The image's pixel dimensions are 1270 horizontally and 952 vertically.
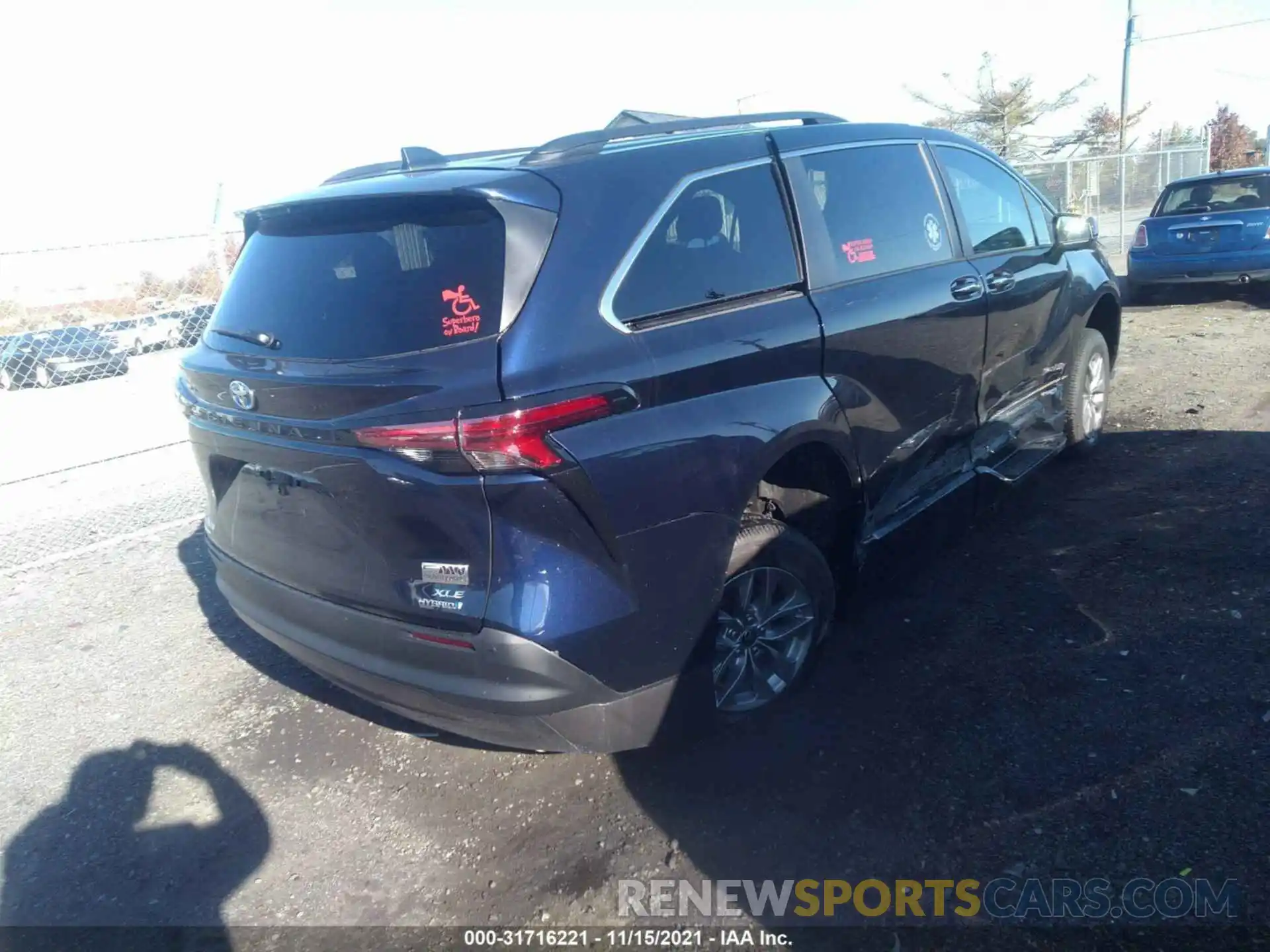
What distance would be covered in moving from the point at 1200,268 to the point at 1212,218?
1.90ft

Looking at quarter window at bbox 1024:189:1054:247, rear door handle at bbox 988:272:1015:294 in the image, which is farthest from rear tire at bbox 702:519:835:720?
quarter window at bbox 1024:189:1054:247

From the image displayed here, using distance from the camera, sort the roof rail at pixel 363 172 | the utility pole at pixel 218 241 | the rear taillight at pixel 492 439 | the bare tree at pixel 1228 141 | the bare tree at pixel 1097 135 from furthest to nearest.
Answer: the bare tree at pixel 1228 141 → the bare tree at pixel 1097 135 → the utility pole at pixel 218 241 → the roof rail at pixel 363 172 → the rear taillight at pixel 492 439

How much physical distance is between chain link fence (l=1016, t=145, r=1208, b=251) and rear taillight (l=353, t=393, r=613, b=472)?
16543 mm

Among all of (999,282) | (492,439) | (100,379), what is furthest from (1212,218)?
(100,379)

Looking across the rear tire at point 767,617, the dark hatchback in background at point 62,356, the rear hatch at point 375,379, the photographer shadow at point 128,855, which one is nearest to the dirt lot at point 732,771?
the photographer shadow at point 128,855

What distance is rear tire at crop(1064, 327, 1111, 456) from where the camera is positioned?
18.1 feet

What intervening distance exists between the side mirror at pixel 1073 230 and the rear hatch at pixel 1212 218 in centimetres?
643

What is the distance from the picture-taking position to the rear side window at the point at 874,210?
3.56 metres

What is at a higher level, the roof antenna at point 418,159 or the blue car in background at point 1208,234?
the roof antenna at point 418,159

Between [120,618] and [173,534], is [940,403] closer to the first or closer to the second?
[120,618]

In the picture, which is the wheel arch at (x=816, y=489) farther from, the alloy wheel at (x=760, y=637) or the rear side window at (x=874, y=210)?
the rear side window at (x=874, y=210)

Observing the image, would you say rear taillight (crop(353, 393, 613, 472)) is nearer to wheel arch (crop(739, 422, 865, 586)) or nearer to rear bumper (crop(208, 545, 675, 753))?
rear bumper (crop(208, 545, 675, 753))

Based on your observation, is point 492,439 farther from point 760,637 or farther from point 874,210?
point 874,210

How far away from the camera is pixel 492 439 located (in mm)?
2424
